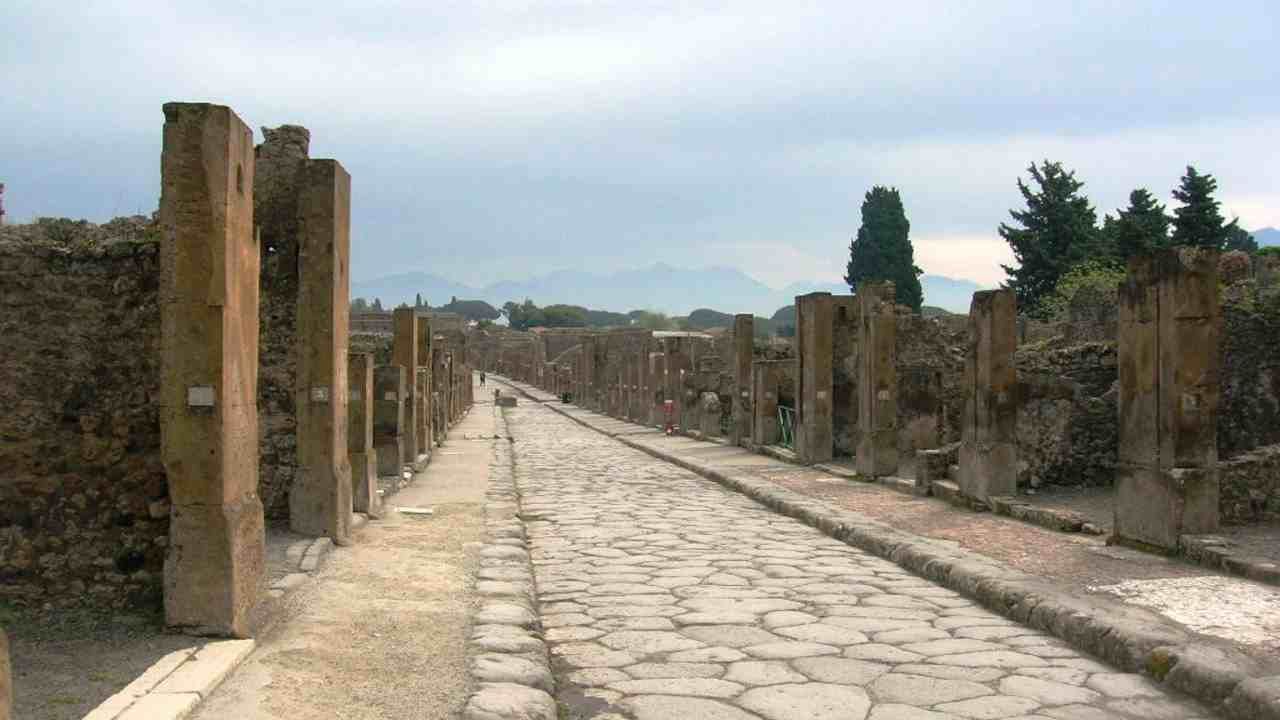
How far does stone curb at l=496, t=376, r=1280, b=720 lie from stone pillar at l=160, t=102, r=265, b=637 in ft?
13.8

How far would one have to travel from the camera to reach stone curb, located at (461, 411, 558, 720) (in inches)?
187

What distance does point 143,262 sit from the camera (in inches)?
231

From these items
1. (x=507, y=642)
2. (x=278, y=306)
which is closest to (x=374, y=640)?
(x=507, y=642)

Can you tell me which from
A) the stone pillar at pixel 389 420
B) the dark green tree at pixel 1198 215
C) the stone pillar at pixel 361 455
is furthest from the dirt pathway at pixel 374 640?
the dark green tree at pixel 1198 215

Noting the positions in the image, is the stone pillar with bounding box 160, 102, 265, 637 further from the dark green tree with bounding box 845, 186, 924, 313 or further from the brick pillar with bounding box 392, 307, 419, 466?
the dark green tree with bounding box 845, 186, 924, 313

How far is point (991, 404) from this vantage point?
11250mm

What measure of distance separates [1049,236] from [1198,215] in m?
9.01

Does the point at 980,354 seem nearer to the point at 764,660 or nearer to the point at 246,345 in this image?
the point at 764,660

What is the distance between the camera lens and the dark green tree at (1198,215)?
1529 inches

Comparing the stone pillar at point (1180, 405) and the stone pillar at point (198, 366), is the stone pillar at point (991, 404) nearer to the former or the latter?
the stone pillar at point (1180, 405)

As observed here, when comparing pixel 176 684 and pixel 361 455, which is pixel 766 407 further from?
pixel 176 684

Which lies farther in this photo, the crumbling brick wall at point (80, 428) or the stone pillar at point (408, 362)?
the stone pillar at point (408, 362)

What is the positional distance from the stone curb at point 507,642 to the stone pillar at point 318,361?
1.28m

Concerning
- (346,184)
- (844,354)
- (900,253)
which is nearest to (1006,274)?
(900,253)
